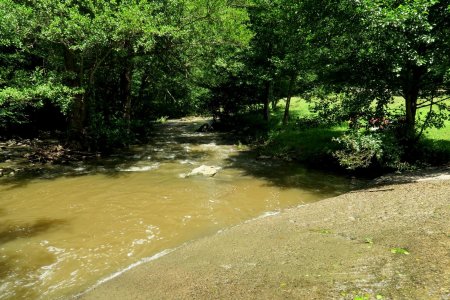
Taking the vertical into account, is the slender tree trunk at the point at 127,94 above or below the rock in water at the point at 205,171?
above

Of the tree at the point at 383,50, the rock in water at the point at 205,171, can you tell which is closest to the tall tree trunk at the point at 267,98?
the tree at the point at 383,50

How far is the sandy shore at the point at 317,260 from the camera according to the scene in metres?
5.15

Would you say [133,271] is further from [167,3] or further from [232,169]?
[167,3]

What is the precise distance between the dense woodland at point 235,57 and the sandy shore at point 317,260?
5559 millimetres

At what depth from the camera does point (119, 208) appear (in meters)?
11.3

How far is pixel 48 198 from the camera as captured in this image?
12391 mm

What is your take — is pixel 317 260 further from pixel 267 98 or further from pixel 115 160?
pixel 267 98

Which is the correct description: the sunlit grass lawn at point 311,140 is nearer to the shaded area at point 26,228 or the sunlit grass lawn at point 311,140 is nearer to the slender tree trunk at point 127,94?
the slender tree trunk at point 127,94

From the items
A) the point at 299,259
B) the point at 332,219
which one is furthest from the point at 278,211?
the point at 299,259

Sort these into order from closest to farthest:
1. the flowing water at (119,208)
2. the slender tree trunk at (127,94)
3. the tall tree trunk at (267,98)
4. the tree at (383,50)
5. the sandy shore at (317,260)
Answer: the sandy shore at (317,260) → the flowing water at (119,208) → the tree at (383,50) → the slender tree trunk at (127,94) → the tall tree trunk at (267,98)

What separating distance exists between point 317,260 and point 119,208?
23.4ft

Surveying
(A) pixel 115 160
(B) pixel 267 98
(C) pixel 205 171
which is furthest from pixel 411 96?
(A) pixel 115 160

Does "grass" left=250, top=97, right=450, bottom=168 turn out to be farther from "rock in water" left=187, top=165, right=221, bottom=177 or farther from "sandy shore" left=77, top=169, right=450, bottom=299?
"sandy shore" left=77, top=169, right=450, bottom=299

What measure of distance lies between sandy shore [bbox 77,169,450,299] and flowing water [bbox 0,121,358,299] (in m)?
1.18
